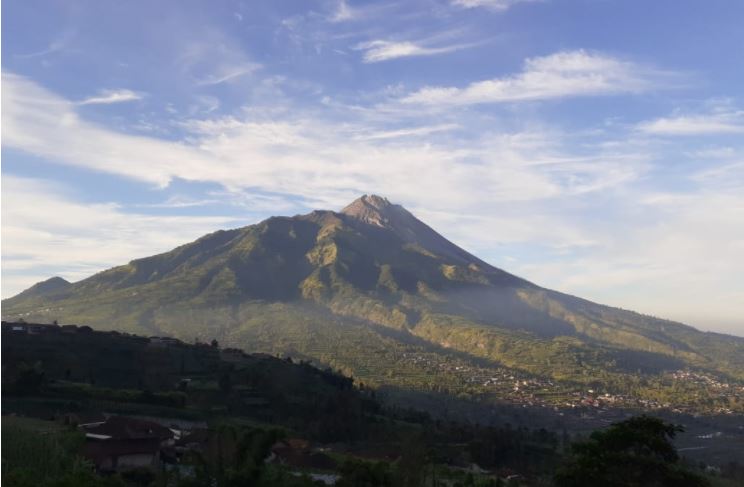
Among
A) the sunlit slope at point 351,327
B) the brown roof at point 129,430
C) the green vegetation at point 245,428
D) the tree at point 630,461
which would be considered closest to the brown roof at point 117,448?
the brown roof at point 129,430

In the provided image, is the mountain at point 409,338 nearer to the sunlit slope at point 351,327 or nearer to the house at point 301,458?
the sunlit slope at point 351,327

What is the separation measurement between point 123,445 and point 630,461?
25.2 meters

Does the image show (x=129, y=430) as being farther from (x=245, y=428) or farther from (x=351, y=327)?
(x=351, y=327)

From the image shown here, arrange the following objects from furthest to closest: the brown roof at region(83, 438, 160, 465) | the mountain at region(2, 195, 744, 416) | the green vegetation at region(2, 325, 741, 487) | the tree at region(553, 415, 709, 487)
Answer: the mountain at region(2, 195, 744, 416) → the brown roof at region(83, 438, 160, 465) → the green vegetation at region(2, 325, 741, 487) → the tree at region(553, 415, 709, 487)

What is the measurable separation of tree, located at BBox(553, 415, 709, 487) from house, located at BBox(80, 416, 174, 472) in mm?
21766

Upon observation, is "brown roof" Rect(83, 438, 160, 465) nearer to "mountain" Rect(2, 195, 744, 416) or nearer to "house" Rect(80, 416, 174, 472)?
"house" Rect(80, 416, 174, 472)

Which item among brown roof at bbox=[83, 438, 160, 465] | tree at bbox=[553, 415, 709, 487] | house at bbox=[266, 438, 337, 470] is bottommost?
house at bbox=[266, 438, 337, 470]

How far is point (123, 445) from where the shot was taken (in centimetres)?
3478

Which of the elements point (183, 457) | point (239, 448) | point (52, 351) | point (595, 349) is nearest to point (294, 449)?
point (183, 457)

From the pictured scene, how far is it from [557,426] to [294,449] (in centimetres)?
6052

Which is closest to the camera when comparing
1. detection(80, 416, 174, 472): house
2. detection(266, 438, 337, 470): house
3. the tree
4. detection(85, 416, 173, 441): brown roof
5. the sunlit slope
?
the tree

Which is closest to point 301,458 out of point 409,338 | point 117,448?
point 117,448

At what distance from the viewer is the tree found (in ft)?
62.7

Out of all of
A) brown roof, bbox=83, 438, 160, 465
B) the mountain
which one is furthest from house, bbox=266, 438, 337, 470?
A: the mountain
